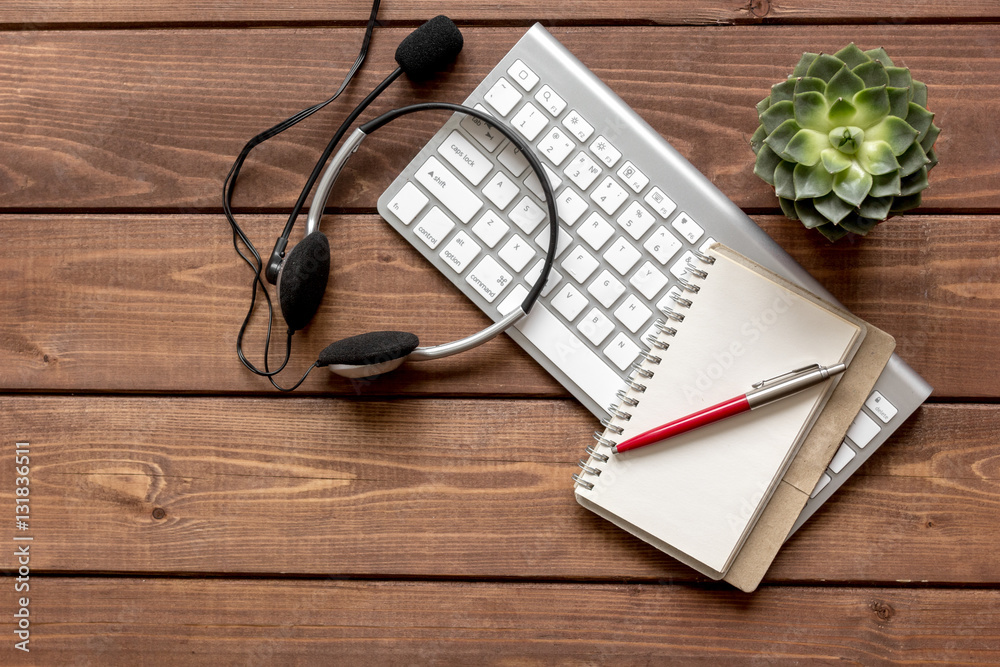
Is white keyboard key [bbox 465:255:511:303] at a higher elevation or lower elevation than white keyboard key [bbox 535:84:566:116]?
lower

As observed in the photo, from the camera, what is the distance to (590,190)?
0.54 meters

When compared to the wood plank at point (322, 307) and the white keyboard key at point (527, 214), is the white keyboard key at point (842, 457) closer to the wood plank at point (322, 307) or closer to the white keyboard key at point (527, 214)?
the wood plank at point (322, 307)

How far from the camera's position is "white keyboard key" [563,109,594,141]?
1.76 ft

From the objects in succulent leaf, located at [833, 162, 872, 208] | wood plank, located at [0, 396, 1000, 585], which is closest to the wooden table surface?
wood plank, located at [0, 396, 1000, 585]

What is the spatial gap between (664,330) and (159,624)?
53 cm

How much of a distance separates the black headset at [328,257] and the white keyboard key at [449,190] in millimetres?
49

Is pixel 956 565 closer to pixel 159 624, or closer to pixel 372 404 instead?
pixel 372 404

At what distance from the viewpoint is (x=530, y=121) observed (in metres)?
0.54

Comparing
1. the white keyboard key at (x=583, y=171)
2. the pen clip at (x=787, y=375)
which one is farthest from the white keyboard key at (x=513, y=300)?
the pen clip at (x=787, y=375)

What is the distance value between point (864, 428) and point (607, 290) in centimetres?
24

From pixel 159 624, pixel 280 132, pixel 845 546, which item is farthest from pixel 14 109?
pixel 845 546

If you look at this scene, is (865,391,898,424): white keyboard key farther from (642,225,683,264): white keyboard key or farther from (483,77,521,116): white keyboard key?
(483,77,521,116): white keyboard key

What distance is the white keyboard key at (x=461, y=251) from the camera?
545mm

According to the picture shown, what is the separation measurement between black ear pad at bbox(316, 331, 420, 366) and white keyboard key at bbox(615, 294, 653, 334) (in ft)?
0.58
